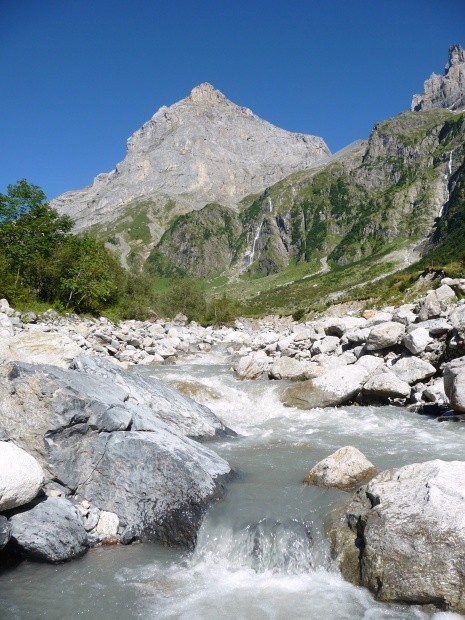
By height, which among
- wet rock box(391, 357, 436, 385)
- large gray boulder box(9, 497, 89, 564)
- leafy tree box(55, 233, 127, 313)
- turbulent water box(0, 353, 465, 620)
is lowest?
turbulent water box(0, 353, 465, 620)

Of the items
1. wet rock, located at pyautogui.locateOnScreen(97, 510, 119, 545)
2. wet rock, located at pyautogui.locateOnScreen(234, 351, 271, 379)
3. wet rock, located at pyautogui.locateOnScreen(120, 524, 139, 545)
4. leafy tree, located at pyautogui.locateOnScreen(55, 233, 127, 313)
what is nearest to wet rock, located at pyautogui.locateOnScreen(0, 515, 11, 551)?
wet rock, located at pyautogui.locateOnScreen(97, 510, 119, 545)

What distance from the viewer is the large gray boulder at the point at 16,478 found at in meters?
7.74

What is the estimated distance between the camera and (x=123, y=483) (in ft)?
30.9

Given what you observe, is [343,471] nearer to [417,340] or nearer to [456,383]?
[456,383]

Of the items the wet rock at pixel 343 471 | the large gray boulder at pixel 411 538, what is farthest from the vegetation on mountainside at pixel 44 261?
the large gray boulder at pixel 411 538

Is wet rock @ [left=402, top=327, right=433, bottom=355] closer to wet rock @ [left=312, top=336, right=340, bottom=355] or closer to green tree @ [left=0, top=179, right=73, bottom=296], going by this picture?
wet rock @ [left=312, top=336, right=340, bottom=355]

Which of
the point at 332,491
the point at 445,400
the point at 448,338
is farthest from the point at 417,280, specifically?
the point at 332,491

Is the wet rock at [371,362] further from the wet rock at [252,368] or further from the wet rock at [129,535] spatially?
the wet rock at [129,535]

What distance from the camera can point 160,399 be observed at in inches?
550

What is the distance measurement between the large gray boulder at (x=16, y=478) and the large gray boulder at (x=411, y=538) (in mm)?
5608

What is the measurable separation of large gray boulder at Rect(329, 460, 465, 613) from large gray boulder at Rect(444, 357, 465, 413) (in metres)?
6.80

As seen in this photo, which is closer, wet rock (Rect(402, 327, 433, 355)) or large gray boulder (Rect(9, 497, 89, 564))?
large gray boulder (Rect(9, 497, 89, 564))

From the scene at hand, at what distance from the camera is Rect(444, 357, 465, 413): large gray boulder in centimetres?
1460

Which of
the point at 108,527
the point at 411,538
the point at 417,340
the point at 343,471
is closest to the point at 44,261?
the point at 417,340
